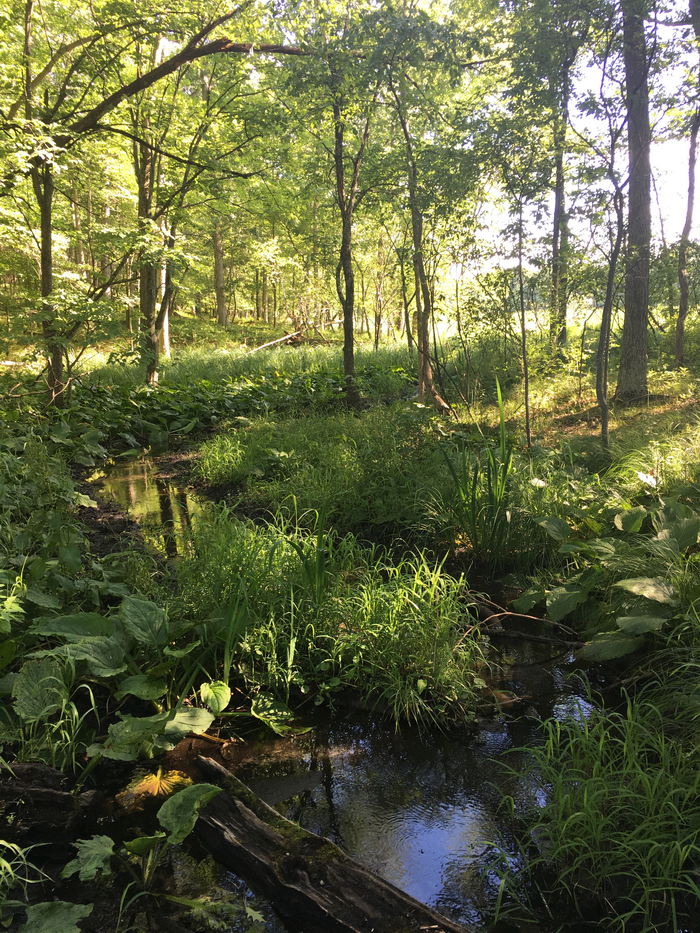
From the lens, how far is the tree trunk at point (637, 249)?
19.0 ft

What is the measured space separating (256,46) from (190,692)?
9034 millimetres

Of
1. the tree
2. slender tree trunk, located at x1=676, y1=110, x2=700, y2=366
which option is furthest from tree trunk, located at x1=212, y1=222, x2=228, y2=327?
slender tree trunk, located at x1=676, y1=110, x2=700, y2=366

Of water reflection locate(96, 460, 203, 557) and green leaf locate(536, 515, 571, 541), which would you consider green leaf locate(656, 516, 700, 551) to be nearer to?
green leaf locate(536, 515, 571, 541)

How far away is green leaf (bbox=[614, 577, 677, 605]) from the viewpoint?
2.47 m

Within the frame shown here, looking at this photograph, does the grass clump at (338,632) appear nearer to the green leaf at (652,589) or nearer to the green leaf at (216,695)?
the green leaf at (216,695)

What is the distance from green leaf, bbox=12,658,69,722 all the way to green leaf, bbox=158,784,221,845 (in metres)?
0.64

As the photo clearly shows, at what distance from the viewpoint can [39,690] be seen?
2121 mm

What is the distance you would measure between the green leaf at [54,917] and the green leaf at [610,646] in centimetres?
211

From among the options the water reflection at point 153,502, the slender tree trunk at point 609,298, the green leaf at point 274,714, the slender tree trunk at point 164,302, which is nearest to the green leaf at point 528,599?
the green leaf at point 274,714

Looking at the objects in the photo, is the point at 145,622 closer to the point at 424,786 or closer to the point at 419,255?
Result: the point at 424,786

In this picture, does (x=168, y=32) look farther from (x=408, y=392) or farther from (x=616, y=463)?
(x=616, y=463)

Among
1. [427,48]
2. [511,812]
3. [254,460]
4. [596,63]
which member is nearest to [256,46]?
[427,48]

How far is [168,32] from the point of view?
7.15m

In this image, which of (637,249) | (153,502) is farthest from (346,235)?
(153,502)
